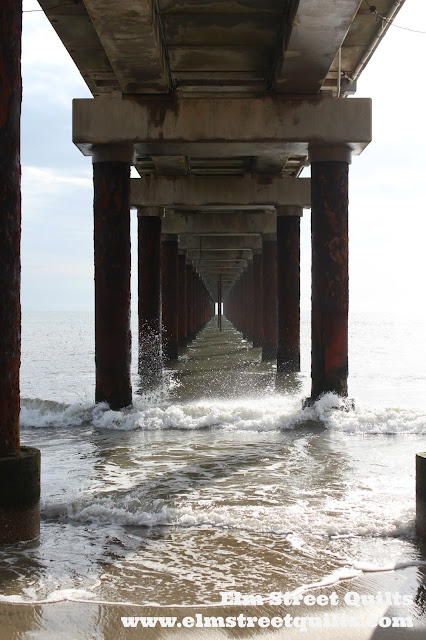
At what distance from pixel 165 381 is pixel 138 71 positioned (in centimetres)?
778

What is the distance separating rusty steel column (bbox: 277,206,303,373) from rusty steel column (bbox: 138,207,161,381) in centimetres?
279

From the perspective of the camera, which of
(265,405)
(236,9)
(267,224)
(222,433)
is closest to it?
(236,9)

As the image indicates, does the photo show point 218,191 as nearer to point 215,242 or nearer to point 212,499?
point 212,499

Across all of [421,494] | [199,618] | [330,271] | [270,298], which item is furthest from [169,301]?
[199,618]

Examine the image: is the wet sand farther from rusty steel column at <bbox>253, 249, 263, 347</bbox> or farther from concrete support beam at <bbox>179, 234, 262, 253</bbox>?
concrete support beam at <bbox>179, 234, 262, 253</bbox>

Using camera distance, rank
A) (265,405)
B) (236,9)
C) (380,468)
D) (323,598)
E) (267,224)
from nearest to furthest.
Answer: (323,598) < (380,468) < (236,9) < (265,405) < (267,224)

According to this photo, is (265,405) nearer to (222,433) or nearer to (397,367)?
(222,433)

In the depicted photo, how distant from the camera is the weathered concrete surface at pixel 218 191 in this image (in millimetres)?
16203

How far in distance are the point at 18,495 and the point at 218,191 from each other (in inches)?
496

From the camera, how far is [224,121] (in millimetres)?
10094

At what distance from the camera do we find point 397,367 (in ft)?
73.9

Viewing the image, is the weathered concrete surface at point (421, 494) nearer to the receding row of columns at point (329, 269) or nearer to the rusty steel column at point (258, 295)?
the receding row of columns at point (329, 269)

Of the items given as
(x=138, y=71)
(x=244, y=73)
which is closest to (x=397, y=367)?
(x=244, y=73)

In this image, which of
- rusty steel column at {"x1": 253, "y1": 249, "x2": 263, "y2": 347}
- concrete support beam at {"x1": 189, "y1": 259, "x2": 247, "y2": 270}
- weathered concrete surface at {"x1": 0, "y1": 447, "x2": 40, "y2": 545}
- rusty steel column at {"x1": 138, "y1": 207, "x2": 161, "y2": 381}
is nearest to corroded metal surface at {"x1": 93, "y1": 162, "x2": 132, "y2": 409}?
rusty steel column at {"x1": 138, "y1": 207, "x2": 161, "y2": 381}
